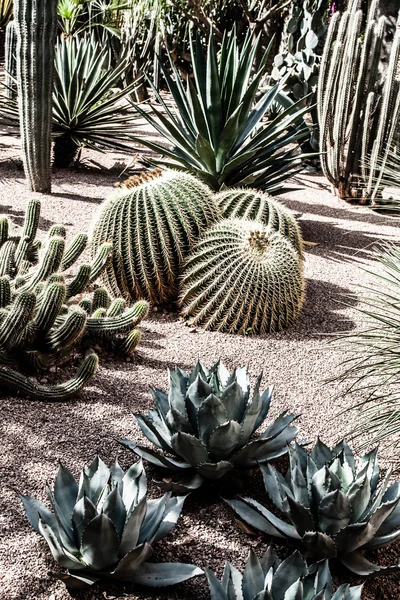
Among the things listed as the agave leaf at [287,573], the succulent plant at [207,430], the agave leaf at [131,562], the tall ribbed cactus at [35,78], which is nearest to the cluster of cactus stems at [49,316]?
the succulent plant at [207,430]

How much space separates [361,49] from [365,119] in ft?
2.27

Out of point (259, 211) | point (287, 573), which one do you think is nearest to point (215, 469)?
point (287, 573)

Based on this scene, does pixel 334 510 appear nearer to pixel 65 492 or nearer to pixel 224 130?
pixel 65 492

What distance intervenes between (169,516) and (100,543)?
1.02ft

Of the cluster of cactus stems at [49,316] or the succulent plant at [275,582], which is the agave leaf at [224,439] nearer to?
the succulent plant at [275,582]

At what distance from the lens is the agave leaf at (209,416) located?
101 inches

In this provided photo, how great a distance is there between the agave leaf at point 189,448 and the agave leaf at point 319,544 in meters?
0.48

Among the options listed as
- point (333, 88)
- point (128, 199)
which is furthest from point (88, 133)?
point (128, 199)

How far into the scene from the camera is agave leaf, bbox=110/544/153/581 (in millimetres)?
2041

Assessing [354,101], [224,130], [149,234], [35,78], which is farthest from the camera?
[354,101]

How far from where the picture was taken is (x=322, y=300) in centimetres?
476

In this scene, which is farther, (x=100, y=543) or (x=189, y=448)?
(x=189, y=448)

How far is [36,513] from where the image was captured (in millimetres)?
2217

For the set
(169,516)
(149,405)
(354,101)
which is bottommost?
(149,405)
